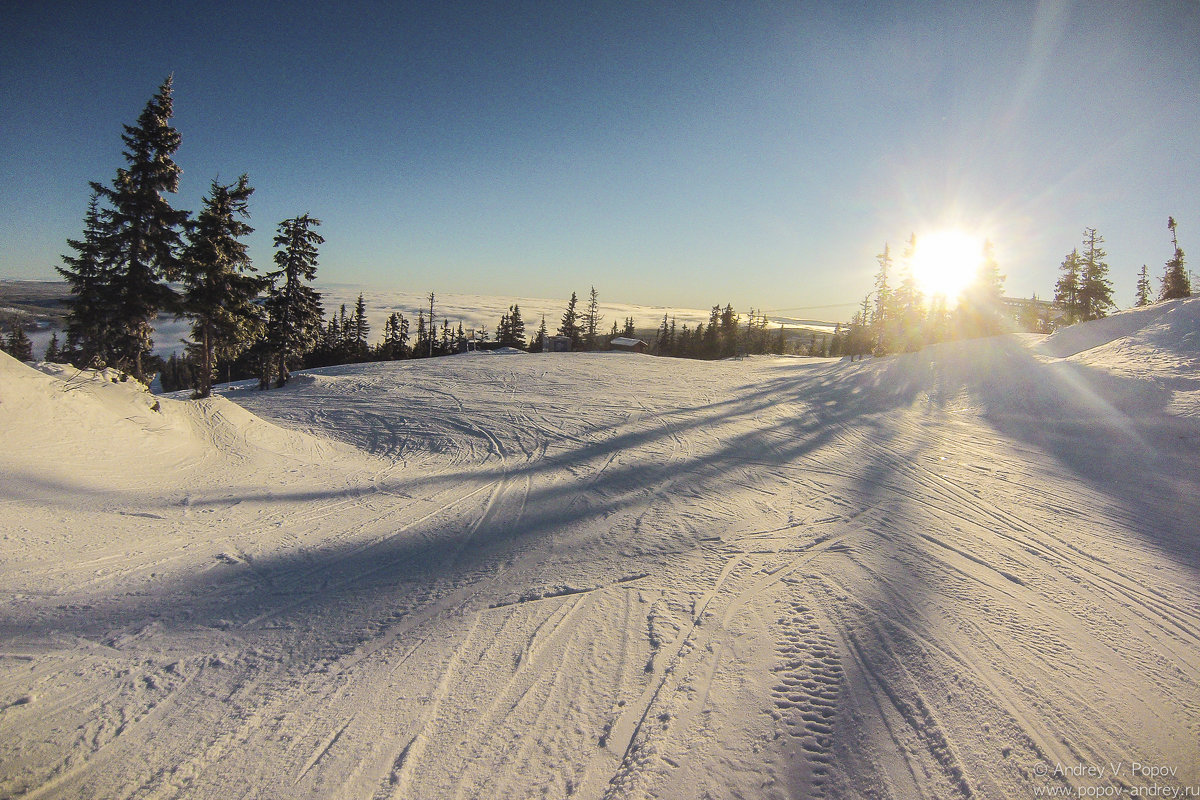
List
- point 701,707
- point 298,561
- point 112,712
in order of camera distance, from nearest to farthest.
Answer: point 112,712, point 701,707, point 298,561

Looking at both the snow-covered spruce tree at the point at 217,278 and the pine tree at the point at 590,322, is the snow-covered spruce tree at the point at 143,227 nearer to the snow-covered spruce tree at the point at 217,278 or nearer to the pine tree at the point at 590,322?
the snow-covered spruce tree at the point at 217,278

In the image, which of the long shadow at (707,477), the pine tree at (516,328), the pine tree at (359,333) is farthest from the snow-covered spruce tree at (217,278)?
the pine tree at (516,328)

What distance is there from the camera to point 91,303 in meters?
16.8

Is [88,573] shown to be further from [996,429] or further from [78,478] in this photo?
[996,429]

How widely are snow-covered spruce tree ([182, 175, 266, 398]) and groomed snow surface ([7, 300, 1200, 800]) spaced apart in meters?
13.2

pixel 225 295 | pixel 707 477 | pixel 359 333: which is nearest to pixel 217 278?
pixel 225 295

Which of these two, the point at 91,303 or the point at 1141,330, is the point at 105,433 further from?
the point at 1141,330

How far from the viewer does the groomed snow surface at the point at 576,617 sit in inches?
98.9

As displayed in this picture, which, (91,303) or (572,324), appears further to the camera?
(572,324)

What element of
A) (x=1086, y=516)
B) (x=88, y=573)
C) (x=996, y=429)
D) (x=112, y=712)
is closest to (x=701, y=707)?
(x=112, y=712)

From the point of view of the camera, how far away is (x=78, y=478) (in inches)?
225

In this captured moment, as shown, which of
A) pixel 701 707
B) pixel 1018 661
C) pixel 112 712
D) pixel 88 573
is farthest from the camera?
pixel 88 573

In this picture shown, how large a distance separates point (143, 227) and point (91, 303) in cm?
346

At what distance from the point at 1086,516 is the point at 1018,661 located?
4.49m
